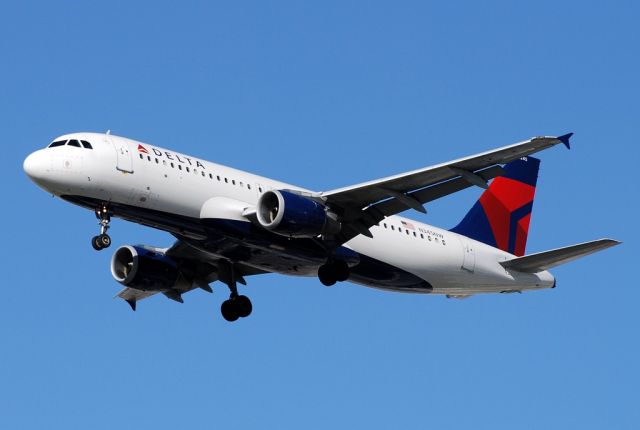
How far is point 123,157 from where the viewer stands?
128 ft

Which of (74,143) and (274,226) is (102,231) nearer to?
(74,143)

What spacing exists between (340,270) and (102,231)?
26.8 feet

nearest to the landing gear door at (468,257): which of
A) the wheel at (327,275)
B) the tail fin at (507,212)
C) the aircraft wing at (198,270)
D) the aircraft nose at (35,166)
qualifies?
the tail fin at (507,212)

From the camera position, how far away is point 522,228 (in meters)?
50.4

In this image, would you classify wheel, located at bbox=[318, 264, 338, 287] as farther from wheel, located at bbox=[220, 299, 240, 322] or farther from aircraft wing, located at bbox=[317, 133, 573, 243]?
wheel, located at bbox=[220, 299, 240, 322]

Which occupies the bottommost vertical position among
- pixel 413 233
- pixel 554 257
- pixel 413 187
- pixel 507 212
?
pixel 413 187

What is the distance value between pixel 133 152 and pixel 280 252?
5.89 metres

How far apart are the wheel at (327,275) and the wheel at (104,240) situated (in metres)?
7.43

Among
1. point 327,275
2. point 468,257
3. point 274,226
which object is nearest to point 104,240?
point 274,226

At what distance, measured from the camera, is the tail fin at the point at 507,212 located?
48.9m

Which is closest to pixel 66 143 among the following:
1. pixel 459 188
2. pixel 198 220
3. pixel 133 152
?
pixel 133 152

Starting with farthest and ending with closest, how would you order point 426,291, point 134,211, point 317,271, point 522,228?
1. point 522,228
2. point 426,291
3. point 317,271
4. point 134,211

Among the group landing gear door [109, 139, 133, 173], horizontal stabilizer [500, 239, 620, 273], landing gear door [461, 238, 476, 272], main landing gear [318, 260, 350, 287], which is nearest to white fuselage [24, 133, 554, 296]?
landing gear door [109, 139, 133, 173]

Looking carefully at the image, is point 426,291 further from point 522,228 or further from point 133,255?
point 133,255
